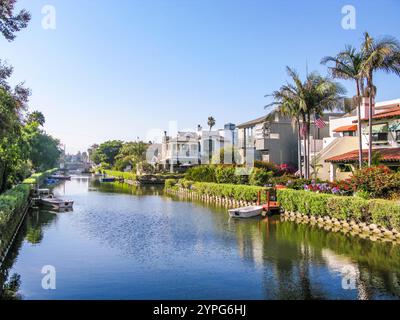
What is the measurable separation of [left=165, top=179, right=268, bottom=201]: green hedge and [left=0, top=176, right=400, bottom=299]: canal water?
8.97 m

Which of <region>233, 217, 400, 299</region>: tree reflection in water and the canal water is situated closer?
the canal water

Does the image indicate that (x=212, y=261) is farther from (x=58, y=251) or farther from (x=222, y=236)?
(x=58, y=251)

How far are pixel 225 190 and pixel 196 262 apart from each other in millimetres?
29750

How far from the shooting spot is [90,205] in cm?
5053

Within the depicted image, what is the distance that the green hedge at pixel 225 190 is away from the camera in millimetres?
44031

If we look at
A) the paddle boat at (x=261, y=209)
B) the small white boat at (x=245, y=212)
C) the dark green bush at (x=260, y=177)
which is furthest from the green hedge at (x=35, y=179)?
the paddle boat at (x=261, y=209)

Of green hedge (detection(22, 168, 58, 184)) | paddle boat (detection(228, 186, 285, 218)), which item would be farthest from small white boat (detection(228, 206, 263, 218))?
green hedge (detection(22, 168, 58, 184))

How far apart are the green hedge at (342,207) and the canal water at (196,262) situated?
1909mm

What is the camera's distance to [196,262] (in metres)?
21.4

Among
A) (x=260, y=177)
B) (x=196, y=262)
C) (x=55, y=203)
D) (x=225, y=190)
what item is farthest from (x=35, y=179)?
(x=196, y=262)

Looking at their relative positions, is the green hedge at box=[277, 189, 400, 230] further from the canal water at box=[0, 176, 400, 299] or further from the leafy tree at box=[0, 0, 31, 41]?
the leafy tree at box=[0, 0, 31, 41]

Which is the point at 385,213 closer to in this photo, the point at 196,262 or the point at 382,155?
the point at 196,262

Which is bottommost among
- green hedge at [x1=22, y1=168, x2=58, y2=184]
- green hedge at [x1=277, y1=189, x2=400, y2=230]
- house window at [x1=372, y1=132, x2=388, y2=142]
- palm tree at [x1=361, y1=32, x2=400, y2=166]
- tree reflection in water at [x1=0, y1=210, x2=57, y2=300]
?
tree reflection in water at [x1=0, y1=210, x2=57, y2=300]

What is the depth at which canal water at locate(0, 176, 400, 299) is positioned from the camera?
1666cm
